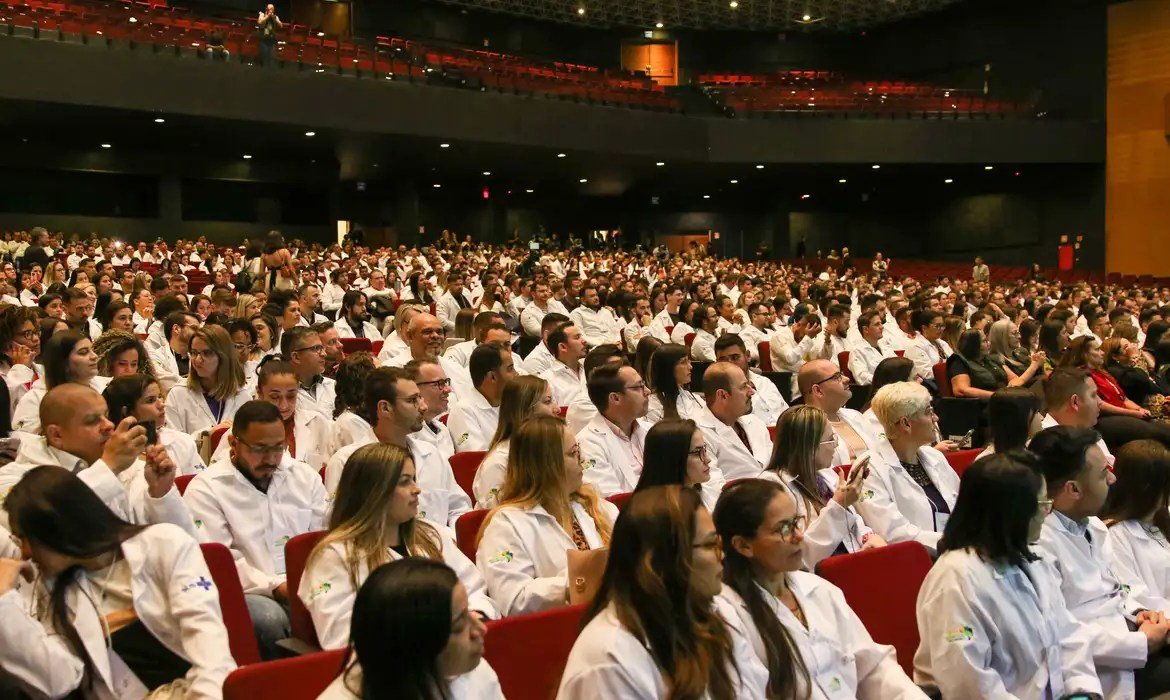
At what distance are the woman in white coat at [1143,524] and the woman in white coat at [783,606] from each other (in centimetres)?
151

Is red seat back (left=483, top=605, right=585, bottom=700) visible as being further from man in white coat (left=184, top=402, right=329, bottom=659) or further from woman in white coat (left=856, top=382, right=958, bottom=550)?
woman in white coat (left=856, top=382, right=958, bottom=550)

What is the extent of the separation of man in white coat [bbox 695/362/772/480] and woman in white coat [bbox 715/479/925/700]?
252 cm

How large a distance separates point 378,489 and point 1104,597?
2441mm

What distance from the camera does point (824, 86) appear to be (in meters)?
29.0

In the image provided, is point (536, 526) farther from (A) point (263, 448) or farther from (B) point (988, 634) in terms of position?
(B) point (988, 634)

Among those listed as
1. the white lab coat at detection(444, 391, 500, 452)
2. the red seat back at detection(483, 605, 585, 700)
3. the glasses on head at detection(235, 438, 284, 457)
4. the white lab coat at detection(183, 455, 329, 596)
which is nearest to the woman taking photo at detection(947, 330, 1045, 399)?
the white lab coat at detection(444, 391, 500, 452)

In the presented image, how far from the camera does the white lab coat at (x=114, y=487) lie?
3.43 metres

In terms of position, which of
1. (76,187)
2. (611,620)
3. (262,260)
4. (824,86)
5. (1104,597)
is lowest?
(1104,597)

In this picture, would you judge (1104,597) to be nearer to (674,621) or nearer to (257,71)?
(674,621)

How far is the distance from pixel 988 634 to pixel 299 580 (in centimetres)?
204

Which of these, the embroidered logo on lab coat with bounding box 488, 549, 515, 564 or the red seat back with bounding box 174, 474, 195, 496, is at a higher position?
the red seat back with bounding box 174, 474, 195, 496

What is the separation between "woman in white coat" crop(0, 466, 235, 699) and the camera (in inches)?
106

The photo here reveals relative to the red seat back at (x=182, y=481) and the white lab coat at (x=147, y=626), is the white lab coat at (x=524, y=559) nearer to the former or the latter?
the white lab coat at (x=147, y=626)

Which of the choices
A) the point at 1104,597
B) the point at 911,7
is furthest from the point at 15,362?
the point at 911,7
